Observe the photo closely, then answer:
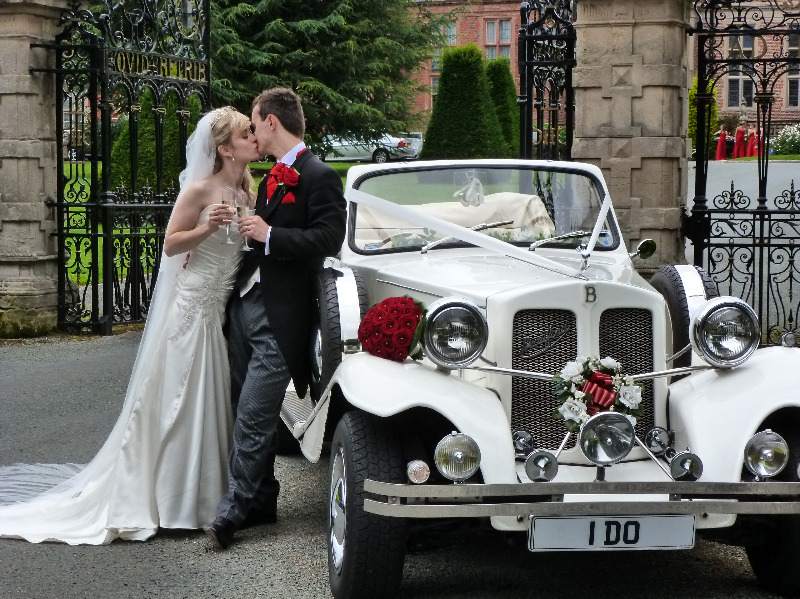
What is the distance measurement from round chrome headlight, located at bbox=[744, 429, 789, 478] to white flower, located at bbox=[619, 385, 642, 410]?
46cm

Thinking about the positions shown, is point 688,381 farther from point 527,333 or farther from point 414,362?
point 414,362

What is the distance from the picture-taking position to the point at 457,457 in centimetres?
476

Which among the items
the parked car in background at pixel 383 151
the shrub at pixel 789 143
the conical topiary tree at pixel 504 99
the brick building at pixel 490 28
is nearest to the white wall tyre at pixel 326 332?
the conical topiary tree at pixel 504 99

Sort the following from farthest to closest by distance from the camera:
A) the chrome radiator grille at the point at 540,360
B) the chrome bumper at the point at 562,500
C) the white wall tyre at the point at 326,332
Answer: the white wall tyre at the point at 326,332 < the chrome radiator grille at the point at 540,360 < the chrome bumper at the point at 562,500

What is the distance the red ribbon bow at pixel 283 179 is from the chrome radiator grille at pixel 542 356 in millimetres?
1387

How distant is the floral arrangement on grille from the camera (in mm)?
4902

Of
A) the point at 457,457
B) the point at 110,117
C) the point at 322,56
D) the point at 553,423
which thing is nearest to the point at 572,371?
the point at 553,423

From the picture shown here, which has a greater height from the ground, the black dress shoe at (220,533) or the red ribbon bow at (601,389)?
the red ribbon bow at (601,389)

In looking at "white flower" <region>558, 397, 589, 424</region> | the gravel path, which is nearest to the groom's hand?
the gravel path

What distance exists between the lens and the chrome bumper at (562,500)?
Result: 464cm

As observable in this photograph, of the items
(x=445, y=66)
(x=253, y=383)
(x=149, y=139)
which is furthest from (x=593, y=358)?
(x=445, y=66)

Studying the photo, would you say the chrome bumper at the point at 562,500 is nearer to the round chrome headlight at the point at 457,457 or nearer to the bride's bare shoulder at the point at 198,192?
the round chrome headlight at the point at 457,457

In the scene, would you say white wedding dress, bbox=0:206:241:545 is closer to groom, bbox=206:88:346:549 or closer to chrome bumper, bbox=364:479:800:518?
groom, bbox=206:88:346:549

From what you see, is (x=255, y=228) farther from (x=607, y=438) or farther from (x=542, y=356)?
(x=607, y=438)
